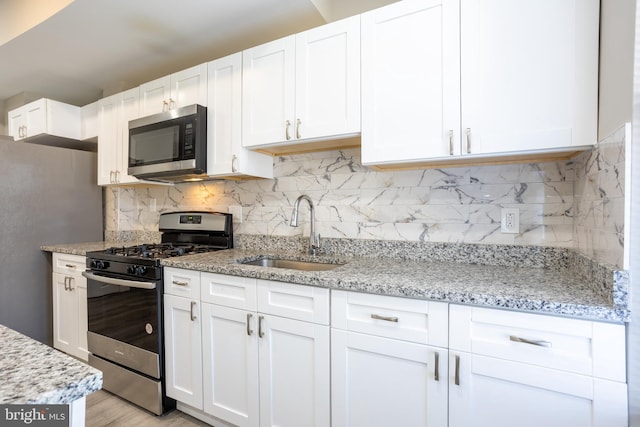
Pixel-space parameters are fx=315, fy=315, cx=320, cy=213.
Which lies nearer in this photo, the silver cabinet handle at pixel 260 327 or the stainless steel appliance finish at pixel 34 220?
the silver cabinet handle at pixel 260 327

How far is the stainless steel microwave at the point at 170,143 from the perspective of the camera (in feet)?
6.74

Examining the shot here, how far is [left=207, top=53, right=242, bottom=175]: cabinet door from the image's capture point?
197 centimetres

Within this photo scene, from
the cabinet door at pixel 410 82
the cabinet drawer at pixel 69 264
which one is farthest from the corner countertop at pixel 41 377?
the cabinet drawer at pixel 69 264

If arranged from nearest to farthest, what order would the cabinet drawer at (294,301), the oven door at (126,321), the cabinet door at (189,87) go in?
the cabinet drawer at (294,301) → the oven door at (126,321) → the cabinet door at (189,87)

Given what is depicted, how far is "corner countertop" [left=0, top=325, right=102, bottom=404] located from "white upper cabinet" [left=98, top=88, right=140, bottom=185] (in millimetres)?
2122

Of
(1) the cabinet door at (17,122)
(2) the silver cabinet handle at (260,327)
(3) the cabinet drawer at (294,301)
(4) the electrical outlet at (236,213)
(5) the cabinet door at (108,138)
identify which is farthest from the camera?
(1) the cabinet door at (17,122)

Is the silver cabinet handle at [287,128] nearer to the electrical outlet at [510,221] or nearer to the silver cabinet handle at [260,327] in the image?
the silver cabinet handle at [260,327]

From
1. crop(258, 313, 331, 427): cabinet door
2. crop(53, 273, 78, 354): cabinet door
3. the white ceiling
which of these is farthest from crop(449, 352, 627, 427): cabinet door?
crop(53, 273, 78, 354): cabinet door

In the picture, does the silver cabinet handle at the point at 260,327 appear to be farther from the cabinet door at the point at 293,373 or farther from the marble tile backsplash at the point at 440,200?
the marble tile backsplash at the point at 440,200

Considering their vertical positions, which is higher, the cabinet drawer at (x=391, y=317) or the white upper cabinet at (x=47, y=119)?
the white upper cabinet at (x=47, y=119)

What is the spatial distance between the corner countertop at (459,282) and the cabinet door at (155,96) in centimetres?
119

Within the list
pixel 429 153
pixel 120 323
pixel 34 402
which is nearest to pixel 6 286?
pixel 120 323

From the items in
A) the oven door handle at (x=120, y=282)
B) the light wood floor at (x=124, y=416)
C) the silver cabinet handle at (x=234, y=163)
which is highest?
the silver cabinet handle at (x=234, y=163)

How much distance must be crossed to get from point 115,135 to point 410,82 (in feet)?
7.86
